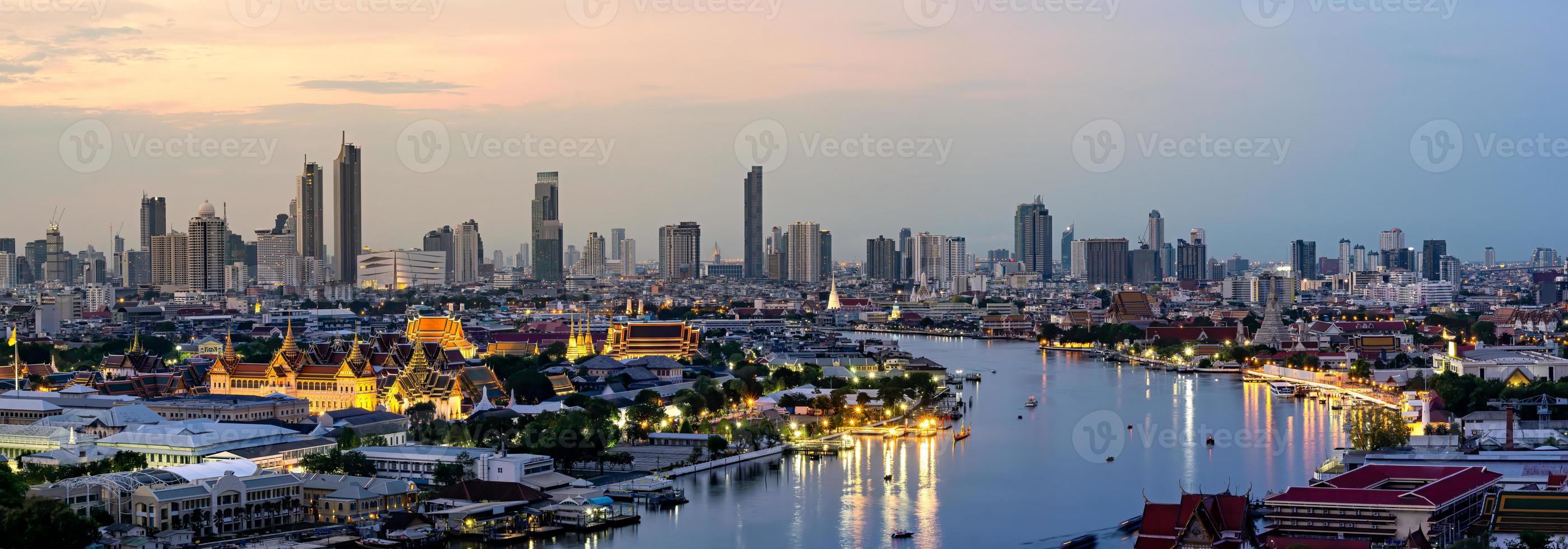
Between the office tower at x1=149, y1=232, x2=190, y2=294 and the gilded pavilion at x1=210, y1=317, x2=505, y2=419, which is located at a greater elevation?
the office tower at x1=149, y1=232, x2=190, y2=294

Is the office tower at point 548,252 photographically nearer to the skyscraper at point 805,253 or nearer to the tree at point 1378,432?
the skyscraper at point 805,253

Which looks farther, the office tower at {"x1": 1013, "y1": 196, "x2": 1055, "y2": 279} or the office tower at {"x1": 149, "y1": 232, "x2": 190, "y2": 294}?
the office tower at {"x1": 1013, "y1": 196, "x2": 1055, "y2": 279}

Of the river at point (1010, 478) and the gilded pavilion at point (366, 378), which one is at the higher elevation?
the gilded pavilion at point (366, 378)

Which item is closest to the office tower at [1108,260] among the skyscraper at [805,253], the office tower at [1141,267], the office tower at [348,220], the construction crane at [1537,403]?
the office tower at [1141,267]

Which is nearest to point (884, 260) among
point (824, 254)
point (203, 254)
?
point (824, 254)

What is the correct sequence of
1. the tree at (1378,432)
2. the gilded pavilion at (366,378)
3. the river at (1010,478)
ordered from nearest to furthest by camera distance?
the river at (1010,478)
the tree at (1378,432)
the gilded pavilion at (366,378)

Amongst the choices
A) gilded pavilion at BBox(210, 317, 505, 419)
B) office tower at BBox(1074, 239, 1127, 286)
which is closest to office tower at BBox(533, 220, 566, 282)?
office tower at BBox(1074, 239, 1127, 286)

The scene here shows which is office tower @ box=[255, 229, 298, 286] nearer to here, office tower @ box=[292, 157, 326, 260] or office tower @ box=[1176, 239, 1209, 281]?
office tower @ box=[292, 157, 326, 260]
